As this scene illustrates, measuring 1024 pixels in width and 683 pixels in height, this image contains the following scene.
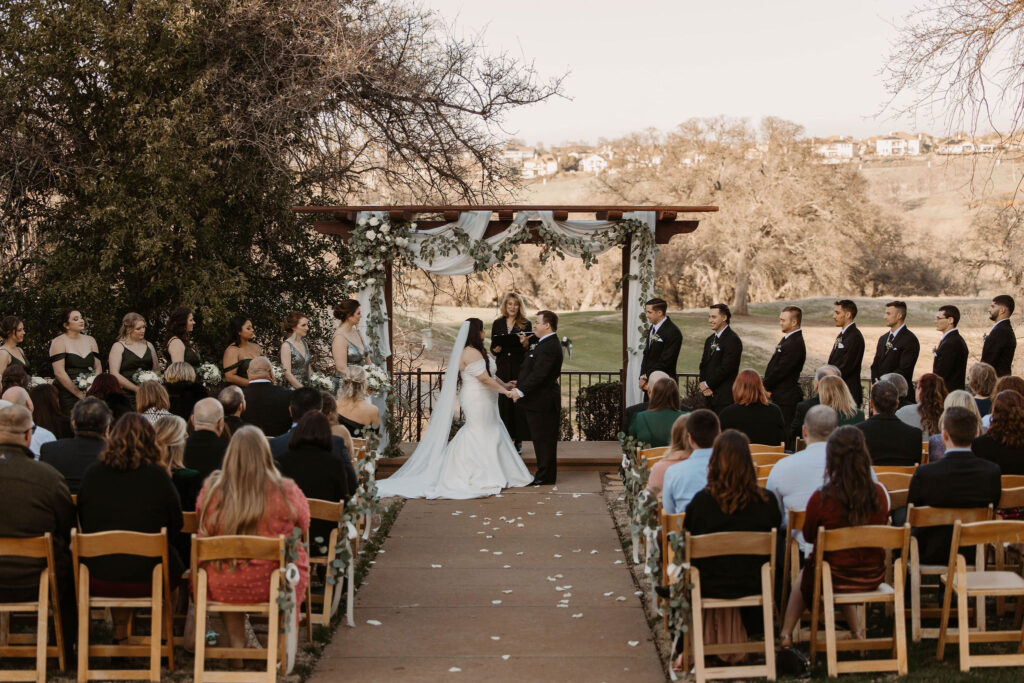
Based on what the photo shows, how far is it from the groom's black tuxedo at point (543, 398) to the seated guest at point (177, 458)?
4.70 meters

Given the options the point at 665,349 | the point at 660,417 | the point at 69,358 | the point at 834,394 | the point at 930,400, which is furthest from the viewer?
the point at 665,349

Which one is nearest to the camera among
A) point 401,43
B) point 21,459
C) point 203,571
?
point 203,571

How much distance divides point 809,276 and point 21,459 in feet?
137

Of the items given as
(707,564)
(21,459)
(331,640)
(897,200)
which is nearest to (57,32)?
(21,459)

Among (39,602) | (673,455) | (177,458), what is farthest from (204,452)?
(673,455)

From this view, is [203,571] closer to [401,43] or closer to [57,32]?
[57,32]

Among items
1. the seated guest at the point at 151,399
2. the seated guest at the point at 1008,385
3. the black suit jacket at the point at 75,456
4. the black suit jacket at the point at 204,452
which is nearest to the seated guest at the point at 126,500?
the black suit jacket at the point at 75,456

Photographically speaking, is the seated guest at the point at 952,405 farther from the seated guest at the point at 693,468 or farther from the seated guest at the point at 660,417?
the seated guest at the point at 660,417

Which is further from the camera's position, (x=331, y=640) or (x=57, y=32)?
(x=57, y=32)

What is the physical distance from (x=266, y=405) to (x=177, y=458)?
2.00 metres

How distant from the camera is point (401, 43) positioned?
1432 centimetres

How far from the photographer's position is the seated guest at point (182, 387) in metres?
8.27

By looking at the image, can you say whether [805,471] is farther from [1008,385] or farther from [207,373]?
[207,373]

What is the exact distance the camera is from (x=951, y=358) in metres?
10.3
